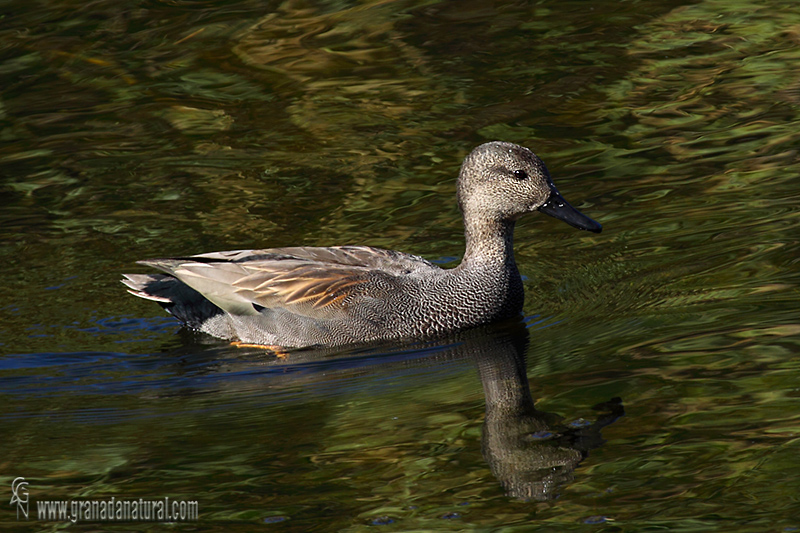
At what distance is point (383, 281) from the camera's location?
819cm

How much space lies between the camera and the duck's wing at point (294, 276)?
814 cm

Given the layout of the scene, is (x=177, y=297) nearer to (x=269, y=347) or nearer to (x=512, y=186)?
(x=269, y=347)

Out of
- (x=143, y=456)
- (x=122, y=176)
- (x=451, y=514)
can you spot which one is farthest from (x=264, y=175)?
(x=451, y=514)

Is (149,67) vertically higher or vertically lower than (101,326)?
higher

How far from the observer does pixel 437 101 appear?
12.3m

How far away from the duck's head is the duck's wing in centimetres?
66

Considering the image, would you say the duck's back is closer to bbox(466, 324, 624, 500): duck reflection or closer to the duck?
the duck

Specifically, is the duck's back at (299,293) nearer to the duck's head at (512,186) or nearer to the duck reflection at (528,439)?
the duck's head at (512,186)

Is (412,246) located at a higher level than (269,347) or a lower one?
higher

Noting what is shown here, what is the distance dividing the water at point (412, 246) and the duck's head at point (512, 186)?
64cm

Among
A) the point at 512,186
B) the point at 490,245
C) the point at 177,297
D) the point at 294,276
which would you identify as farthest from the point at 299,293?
the point at 512,186

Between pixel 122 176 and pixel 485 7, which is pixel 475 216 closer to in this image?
pixel 122 176

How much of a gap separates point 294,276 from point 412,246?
163 cm

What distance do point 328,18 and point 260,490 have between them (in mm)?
10031
